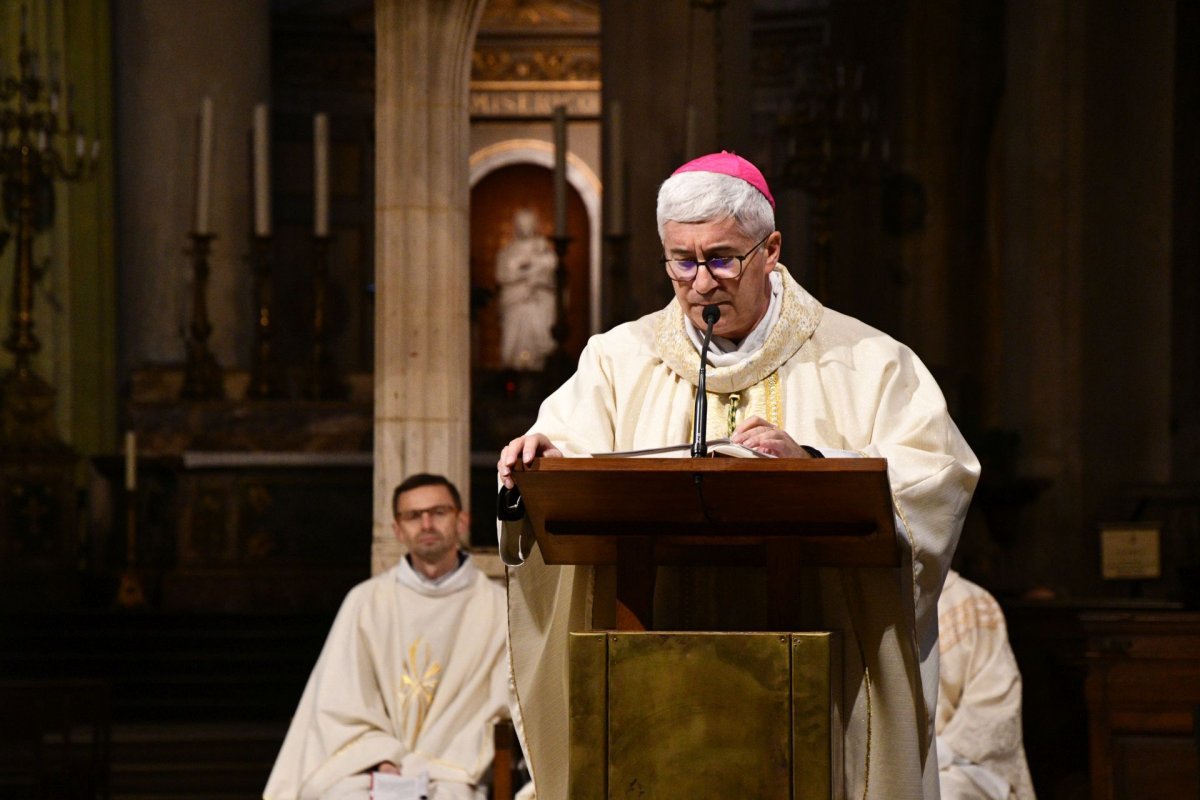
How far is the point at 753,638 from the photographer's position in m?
2.86

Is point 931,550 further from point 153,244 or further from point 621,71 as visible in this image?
point 153,244

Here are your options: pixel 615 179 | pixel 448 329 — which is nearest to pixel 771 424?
pixel 448 329

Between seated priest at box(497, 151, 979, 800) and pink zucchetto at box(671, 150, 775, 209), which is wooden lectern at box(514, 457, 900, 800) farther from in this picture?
pink zucchetto at box(671, 150, 775, 209)

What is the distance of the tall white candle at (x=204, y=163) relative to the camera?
880 cm

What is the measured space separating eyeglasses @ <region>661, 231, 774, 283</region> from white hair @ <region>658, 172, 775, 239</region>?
5 centimetres

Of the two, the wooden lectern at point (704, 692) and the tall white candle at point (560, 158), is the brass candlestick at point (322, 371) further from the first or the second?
the wooden lectern at point (704, 692)

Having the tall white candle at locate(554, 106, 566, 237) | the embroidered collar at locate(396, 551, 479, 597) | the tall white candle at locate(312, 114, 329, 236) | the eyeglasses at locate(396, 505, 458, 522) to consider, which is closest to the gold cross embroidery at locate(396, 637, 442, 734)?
the embroidered collar at locate(396, 551, 479, 597)

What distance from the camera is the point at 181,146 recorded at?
12.0m

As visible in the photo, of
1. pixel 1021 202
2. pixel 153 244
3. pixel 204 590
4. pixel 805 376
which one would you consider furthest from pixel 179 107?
pixel 805 376

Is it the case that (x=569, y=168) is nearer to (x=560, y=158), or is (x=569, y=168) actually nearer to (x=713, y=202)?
(x=560, y=158)

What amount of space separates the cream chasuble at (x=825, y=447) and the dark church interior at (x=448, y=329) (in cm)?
254

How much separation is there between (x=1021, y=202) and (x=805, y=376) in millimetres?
8193

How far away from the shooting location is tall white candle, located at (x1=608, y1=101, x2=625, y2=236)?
28.5ft

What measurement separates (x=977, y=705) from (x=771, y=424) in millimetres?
2885
